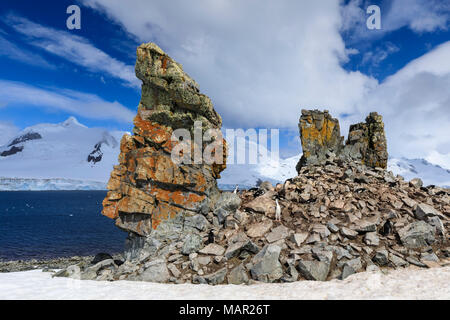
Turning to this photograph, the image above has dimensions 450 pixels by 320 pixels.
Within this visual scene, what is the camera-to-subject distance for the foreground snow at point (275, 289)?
335 inches

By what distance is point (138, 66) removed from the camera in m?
16.4

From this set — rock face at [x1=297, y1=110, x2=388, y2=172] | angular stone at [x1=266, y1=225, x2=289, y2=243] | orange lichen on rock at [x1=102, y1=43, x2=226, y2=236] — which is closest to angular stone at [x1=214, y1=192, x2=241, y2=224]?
orange lichen on rock at [x1=102, y1=43, x2=226, y2=236]

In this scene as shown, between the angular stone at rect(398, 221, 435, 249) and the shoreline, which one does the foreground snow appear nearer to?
the angular stone at rect(398, 221, 435, 249)

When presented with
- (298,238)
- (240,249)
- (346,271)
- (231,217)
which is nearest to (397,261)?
(346,271)

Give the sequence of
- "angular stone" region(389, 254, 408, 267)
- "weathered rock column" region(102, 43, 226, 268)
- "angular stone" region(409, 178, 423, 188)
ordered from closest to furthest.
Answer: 1. "angular stone" region(389, 254, 408, 267)
2. "weathered rock column" region(102, 43, 226, 268)
3. "angular stone" region(409, 178, 423, 188)

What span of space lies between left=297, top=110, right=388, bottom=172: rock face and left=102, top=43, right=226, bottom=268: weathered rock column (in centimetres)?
1291

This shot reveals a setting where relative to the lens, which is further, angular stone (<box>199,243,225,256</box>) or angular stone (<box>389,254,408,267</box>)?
angular stone (<box>199,243,225,256</box>)

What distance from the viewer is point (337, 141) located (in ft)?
85.3

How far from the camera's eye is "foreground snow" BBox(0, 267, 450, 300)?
27.9 feet

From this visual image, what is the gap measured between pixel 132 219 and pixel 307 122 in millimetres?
20344

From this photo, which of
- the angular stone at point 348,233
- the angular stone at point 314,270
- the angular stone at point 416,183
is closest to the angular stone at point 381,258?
the angular stone at point 348,233

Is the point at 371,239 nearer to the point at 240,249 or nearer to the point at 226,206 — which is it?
the point at 240,249

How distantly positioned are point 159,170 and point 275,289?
9.85m

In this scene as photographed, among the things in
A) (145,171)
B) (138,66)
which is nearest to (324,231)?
(145,171)
